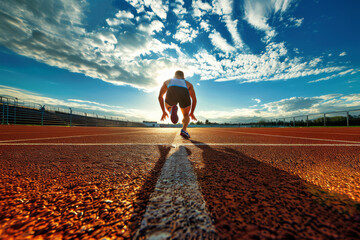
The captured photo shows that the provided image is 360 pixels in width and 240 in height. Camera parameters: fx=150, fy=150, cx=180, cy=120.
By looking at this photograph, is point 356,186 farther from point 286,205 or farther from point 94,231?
point 94,231

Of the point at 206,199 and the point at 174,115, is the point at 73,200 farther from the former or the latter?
the point at 174,115

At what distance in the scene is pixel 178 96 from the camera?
332 centimetres

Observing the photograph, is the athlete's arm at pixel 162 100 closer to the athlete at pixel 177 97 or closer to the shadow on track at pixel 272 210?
the athlete at pixel 177 97

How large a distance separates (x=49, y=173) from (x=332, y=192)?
1.22 meters

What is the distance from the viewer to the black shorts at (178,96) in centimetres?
328

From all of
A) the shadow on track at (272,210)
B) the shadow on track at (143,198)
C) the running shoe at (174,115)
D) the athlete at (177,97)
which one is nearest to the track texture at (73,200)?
the shadow on track at (143,198)

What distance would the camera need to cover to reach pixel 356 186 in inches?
23.5

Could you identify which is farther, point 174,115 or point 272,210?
point 174,115

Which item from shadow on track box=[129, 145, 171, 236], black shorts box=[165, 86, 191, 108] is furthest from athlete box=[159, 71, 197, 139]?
shadow on track box=[129, 145, 171, 236]

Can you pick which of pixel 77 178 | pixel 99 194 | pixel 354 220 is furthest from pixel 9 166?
pixel 354 220

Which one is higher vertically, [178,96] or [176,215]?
[178,96]

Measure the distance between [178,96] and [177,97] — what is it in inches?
1.4

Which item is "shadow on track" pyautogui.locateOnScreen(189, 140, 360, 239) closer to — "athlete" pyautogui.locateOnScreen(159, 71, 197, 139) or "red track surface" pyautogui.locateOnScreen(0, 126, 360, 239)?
"red track surface" pyautogui.locateOnScreen(0, 126, 360, 239)

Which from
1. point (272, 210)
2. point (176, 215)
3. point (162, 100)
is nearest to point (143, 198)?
point (176, 215)
